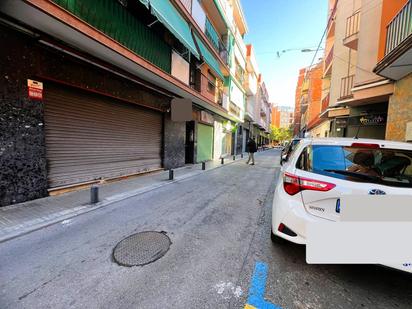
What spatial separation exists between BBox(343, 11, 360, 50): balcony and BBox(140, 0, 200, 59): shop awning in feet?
29.6

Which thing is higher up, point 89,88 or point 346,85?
point 346,85

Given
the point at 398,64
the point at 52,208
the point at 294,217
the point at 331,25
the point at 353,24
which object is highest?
the point at 331,25

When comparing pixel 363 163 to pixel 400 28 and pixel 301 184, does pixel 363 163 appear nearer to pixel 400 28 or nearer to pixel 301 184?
pixel 301 184

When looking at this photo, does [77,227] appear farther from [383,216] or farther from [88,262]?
[383,216]

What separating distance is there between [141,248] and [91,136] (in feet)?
15.6

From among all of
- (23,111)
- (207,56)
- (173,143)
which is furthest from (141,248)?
(207,56)

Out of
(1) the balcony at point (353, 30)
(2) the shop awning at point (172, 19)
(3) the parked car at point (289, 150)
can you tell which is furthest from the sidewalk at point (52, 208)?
(1) the balcony at point (353, 30)

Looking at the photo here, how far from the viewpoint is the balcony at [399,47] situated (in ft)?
17.1

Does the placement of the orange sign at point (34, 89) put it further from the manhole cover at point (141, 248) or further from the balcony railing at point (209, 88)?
the balcony railing at point (209, 88)

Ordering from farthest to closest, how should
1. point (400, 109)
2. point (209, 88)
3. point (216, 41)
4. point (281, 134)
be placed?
point (281, 134), point (209, 88), point (216, 41), point (400, 109)

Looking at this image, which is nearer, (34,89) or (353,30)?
(34,89)

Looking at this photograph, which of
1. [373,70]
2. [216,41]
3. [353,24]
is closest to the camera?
[373,70]

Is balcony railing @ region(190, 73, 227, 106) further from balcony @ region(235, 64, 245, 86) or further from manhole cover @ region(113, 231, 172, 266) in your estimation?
manhole cover @ region(113, 231, 172, 266)

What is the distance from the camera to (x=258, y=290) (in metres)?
2.13
